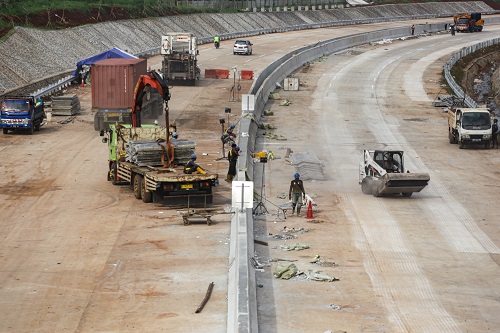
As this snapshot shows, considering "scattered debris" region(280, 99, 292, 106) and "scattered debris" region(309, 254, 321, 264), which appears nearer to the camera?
"scattered debris" region(309, 254, 321, 264)

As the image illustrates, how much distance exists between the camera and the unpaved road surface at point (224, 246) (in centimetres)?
2252

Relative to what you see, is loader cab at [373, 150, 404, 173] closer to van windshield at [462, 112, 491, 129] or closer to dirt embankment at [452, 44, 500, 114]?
van windshield at [462, 112, 491, 129]

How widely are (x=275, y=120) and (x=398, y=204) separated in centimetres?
2134

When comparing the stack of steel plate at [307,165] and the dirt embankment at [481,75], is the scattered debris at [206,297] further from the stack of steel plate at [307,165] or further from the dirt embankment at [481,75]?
the dirt embankment at [481,75]

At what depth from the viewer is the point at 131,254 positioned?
27.1m

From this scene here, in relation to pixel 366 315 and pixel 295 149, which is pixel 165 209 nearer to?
pixel 366 315

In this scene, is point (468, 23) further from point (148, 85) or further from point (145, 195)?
point (145, 195)

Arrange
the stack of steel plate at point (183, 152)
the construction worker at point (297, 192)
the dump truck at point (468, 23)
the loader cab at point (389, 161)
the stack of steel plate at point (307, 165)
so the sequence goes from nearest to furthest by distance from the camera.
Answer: the construction worker at point (297, 192)
the stack of steel plate at point (183, 152)
the loader cab at point (389, 161)
the stack of steel plate at point (307, 165)
the dump truck at point (468, 23)

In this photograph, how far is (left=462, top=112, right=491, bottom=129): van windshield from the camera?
47.5m

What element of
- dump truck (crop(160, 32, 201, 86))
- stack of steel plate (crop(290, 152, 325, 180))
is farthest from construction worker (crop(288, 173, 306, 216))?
dump truck (crop(160, 32, 201, 86))

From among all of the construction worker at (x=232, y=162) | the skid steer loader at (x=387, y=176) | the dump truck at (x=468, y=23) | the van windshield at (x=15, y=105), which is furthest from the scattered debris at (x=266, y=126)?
the dump truck at (x=468, y=23)

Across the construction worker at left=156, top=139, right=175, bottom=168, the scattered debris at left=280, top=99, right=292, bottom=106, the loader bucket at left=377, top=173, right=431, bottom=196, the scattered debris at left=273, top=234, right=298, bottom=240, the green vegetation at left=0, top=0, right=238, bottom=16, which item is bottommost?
the scattered debris at left=273, top=234, right=298, bottom=240

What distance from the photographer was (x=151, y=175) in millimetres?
32125

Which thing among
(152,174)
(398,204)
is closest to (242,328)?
(152,174)
